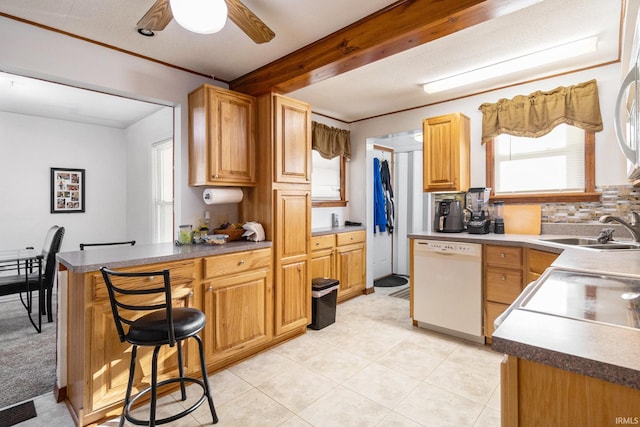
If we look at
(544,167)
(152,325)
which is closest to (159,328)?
(152,325)

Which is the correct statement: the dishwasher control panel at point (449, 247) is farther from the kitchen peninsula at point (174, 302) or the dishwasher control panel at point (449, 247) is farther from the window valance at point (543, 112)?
the kitchen peninsula at point (174, 302)

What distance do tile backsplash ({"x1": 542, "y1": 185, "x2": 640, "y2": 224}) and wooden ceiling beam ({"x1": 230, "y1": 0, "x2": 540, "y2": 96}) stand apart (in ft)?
6.67

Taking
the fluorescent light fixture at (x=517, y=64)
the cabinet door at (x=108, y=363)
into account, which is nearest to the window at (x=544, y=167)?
the fluorescent light fixture at (x=517, y=64)

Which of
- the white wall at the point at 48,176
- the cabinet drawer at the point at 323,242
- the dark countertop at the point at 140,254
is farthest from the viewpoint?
the white wall at the point at 48,176

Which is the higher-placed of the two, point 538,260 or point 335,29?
point 335,29

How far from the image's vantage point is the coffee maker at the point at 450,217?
3.33m

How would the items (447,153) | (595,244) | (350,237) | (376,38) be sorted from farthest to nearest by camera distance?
(350,237), (447,153), (595,244), (376,38)

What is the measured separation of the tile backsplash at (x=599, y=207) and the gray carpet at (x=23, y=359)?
14.2 feet

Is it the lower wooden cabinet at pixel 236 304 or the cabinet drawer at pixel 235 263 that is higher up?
the cabinet drawer at pixel 235 263

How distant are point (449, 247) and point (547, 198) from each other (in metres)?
1.07

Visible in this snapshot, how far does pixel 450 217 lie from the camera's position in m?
3.34

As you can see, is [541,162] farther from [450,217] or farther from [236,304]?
[236,304]

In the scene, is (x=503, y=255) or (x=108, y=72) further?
(x=503, y=255)

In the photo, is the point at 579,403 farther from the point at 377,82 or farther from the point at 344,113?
the point at 344,113
